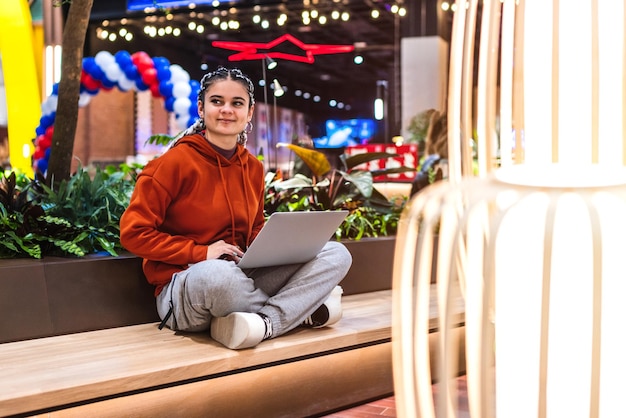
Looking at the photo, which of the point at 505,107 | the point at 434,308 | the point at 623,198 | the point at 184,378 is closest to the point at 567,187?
the point at 623,198

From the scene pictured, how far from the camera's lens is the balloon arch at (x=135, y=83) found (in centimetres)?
521

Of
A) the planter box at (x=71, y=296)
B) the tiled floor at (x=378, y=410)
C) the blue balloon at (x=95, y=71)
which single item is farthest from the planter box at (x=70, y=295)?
the blue balloon at (x=95, y=71)

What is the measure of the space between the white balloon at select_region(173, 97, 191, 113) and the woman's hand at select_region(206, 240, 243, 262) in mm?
3181

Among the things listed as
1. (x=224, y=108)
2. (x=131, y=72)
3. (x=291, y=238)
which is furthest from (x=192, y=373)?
(x=131, y=72)

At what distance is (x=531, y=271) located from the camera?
0.94 meters

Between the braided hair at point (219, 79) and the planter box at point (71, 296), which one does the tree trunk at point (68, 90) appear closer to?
the planter box at point (71, 296)

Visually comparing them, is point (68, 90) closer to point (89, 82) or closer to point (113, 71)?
point (113, 71)

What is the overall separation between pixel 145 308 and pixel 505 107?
157 centimetres

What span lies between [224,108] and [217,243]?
419mm

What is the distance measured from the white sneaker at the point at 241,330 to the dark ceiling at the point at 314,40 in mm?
6841

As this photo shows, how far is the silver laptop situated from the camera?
2.03 m

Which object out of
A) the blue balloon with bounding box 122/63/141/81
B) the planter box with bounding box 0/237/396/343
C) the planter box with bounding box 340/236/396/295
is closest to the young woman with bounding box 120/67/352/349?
the planter box with bounding box 0/237/396/343

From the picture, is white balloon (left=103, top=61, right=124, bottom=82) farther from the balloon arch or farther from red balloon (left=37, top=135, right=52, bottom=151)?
red balloon (left=37, top=135, right=52, bottom=151)

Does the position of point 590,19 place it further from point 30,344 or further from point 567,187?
point 30,344
